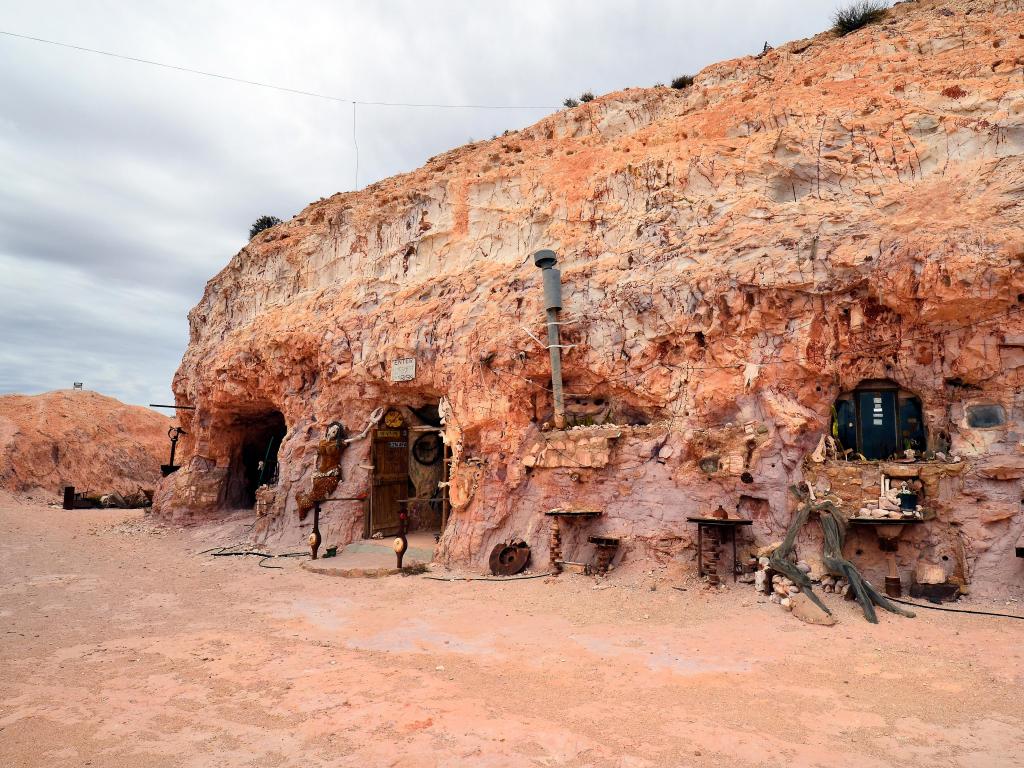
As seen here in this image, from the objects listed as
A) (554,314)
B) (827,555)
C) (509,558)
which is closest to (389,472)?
(509,558)

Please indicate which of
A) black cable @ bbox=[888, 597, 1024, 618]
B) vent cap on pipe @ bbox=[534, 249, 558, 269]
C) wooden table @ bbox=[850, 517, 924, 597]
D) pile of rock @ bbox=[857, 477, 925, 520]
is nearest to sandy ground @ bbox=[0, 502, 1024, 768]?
black cable @ bbox=[888, 597, 1024, 618]

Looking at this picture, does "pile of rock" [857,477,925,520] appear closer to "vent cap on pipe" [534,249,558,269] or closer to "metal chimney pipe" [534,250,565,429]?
"metal chimney pipe" [534,250,565,429]

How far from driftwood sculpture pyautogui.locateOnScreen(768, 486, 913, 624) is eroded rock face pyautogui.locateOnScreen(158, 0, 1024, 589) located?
0.54m

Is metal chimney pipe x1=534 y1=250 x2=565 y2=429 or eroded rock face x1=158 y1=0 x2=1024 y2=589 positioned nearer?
eroded rock face x1=158 y1=0 x2=1024 y2=589

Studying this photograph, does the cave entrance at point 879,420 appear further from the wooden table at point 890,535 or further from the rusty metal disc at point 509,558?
the rusty metal disc at point 509,558

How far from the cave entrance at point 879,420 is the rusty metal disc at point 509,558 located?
5416 mm

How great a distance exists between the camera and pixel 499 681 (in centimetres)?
580

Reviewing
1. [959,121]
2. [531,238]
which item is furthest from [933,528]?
[531,238]

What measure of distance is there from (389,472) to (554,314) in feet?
19.9

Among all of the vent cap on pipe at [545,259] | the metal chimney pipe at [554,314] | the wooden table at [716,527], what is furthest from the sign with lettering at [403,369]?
the wooden table at [716,527]

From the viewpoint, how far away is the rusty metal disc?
34.4 ft

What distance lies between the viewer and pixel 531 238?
13336mm

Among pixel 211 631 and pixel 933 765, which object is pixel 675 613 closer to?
pixel 933 765

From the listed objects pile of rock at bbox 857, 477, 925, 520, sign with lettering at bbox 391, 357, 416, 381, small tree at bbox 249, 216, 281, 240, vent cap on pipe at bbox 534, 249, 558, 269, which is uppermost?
small tree at bbox 249, 216, 281, 240
